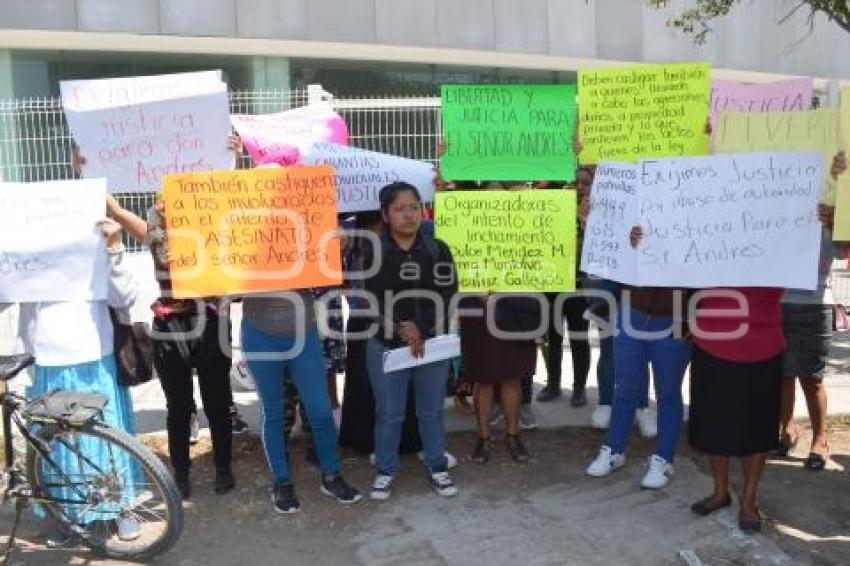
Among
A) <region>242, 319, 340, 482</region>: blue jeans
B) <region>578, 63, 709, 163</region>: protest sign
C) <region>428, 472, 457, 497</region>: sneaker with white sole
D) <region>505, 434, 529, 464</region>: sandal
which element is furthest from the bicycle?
<region>578, 63, 709, 163</region>: protest sign

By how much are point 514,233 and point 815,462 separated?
7.10 feet

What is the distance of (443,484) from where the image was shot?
4.70 metres

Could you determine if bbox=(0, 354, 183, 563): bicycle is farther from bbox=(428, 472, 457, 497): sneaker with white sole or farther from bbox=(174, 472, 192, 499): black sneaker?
bbox=(428, 472, 457, 497): sneaker with white sole

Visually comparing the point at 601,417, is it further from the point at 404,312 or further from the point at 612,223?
the point at 404,312

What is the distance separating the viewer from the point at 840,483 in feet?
15.7

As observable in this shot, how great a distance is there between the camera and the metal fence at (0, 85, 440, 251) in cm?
952

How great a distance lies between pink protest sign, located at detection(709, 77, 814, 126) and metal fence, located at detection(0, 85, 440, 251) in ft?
14.6

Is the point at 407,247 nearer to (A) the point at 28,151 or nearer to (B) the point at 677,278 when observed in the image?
(B) the point at 677,278

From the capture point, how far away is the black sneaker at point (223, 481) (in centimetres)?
480

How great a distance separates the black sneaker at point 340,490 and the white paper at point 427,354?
2.27 ft

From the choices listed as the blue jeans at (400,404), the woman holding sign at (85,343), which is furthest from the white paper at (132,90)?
the blue jeans at (400,404)

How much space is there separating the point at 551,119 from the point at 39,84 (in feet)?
41.7

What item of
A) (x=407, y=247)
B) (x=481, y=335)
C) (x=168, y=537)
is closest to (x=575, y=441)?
(x=481, y=335)

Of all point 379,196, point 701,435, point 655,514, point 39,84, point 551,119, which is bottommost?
point 655,514
